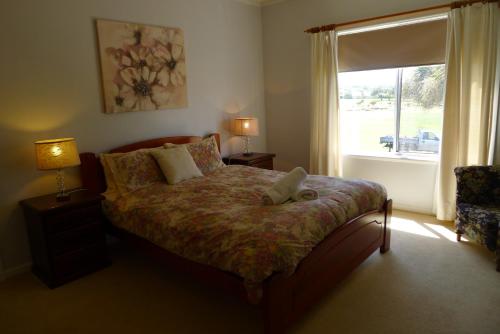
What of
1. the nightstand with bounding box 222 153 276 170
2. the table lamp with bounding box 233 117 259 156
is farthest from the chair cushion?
the table lamp with bounding box 233 117 259 156

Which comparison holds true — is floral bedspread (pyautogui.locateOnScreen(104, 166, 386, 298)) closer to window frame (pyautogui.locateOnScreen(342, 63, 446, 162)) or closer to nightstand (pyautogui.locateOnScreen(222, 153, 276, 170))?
nightstand (pyautogui.locateOnScreen(222, 153, 276, 170))

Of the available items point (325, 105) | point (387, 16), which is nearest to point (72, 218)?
point (325, 105)

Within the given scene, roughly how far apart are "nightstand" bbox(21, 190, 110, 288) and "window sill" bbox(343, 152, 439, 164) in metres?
3.23

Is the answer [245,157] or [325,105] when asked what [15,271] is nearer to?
[245,157]

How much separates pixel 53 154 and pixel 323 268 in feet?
7.41

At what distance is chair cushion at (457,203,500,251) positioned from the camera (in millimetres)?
2814

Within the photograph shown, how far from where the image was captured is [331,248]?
2395mm

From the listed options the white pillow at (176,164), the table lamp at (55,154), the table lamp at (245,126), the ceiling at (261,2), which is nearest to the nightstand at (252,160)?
the table lamp at (245,126)

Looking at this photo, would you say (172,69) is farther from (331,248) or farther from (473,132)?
(473,132)

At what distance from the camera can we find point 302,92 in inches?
194

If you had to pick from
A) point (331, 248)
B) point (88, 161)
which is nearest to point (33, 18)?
point (88, 161)

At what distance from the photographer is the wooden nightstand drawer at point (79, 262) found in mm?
2762

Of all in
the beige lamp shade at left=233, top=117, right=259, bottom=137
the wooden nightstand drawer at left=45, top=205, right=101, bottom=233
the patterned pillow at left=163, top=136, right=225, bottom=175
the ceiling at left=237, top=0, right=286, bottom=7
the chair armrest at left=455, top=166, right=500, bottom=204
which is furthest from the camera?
the ceiling at left=237, top=0, right=286, bottom=7

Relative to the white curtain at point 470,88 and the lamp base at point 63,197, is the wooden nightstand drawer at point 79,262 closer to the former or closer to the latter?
the lamp base at point 63,197
